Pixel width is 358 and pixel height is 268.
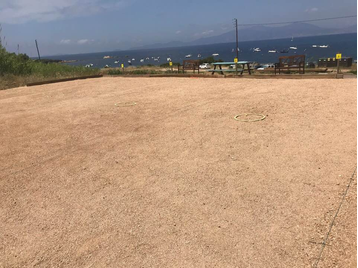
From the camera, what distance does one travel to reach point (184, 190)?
3.49m

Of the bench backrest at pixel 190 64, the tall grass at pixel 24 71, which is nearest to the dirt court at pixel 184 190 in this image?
the tall grass at pixel 24 71

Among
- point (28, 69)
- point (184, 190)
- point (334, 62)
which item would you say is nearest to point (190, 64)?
point (28, 69)

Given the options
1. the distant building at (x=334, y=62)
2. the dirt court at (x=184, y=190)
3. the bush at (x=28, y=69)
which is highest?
the bush at (x=28, y=69)

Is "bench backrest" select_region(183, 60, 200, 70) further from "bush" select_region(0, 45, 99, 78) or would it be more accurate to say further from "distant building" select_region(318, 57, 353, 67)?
"distant building" select_region(318, 57, 353, 67)

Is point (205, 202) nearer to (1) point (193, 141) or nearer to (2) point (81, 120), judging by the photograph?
(1) point (193, 141)

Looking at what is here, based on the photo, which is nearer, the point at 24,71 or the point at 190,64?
the point at 190,64

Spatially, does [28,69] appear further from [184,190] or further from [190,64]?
[184,190]

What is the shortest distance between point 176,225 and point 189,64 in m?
15.4

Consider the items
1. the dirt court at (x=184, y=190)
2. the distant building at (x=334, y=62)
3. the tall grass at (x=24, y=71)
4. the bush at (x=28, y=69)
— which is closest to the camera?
the dirt court at (x=184, y=190)

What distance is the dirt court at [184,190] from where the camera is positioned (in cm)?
251

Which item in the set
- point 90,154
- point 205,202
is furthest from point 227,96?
point 205,202

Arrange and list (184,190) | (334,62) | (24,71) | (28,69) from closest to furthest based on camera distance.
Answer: (184,190) → (24,71) → (28,69) → (334,62)

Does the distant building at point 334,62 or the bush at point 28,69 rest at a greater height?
the bush at point 28,69

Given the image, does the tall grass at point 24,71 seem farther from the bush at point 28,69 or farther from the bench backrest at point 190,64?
the bench backrest at point 190,64
